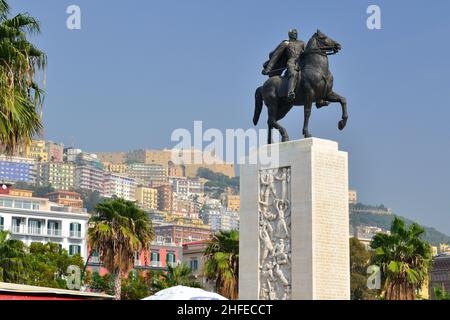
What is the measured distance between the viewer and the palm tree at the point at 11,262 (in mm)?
52562

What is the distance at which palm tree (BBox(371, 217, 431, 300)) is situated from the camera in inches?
1913

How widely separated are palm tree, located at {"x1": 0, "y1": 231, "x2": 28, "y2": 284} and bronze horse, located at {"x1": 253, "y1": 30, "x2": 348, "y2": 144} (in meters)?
28.2

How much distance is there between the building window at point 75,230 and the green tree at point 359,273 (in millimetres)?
39824

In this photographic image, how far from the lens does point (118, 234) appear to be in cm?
4959

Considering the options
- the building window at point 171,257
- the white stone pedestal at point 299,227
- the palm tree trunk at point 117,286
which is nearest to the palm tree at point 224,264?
the palm tree trunk at point 117,286

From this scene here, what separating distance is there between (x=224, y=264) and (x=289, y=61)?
23.0 metres

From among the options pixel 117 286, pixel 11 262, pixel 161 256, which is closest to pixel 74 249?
pixel 161 256

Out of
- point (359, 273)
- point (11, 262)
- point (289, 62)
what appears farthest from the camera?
point (359, 273)

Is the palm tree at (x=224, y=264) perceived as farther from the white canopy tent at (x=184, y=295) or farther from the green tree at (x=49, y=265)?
the white canopy tent at (x=184, y=295)

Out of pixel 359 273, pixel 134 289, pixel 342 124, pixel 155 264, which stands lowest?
pixel 134 289

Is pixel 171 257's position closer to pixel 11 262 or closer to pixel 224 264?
pixel 11 262

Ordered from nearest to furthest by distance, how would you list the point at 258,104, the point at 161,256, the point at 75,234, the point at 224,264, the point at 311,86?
the point at 311,86 < the point at 258,104 < the point at 224,264 < the point at 75,234 < the point at 161,256
